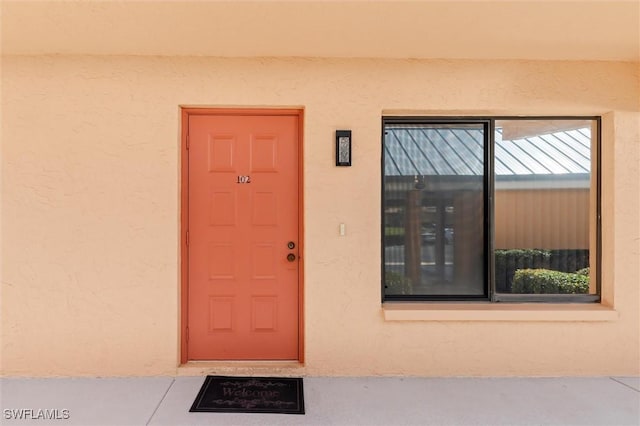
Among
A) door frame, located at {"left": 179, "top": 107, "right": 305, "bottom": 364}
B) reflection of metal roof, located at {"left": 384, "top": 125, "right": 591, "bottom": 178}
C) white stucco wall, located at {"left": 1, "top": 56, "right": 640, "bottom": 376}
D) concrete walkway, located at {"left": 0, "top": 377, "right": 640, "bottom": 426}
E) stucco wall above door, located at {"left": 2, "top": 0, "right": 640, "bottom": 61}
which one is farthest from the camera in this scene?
reflection of metal roof, located at {"left": 384, "top": 125, "right": 591, "bottom": 178}

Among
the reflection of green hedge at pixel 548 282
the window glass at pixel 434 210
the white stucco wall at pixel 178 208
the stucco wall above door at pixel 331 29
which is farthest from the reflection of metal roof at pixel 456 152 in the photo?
the reflection of green hedge at pixel 548 282

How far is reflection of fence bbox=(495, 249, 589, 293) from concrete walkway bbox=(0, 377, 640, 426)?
919 mm

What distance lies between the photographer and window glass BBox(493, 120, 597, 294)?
3453mm

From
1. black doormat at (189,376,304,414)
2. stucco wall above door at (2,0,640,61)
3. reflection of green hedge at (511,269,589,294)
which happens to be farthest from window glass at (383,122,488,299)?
black doormat at (189,376,304,414)

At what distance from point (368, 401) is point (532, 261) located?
2.10 m

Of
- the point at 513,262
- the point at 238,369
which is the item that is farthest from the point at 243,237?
the point at 513,262

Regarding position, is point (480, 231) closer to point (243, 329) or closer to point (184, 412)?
point (243, 329)

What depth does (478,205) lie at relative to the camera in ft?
11.3

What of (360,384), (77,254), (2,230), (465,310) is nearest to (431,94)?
(465,310)

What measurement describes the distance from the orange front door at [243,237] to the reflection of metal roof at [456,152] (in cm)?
102

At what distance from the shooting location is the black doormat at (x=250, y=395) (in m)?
2.73

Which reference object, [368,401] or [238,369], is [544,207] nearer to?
[368,401]

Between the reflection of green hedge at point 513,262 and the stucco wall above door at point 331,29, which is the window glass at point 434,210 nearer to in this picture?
the reflection of green hedge at point 513,262

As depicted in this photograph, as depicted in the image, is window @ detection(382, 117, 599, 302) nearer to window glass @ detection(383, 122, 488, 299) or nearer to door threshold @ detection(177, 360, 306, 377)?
window glass @ detection(383, 122, 488, 299)
